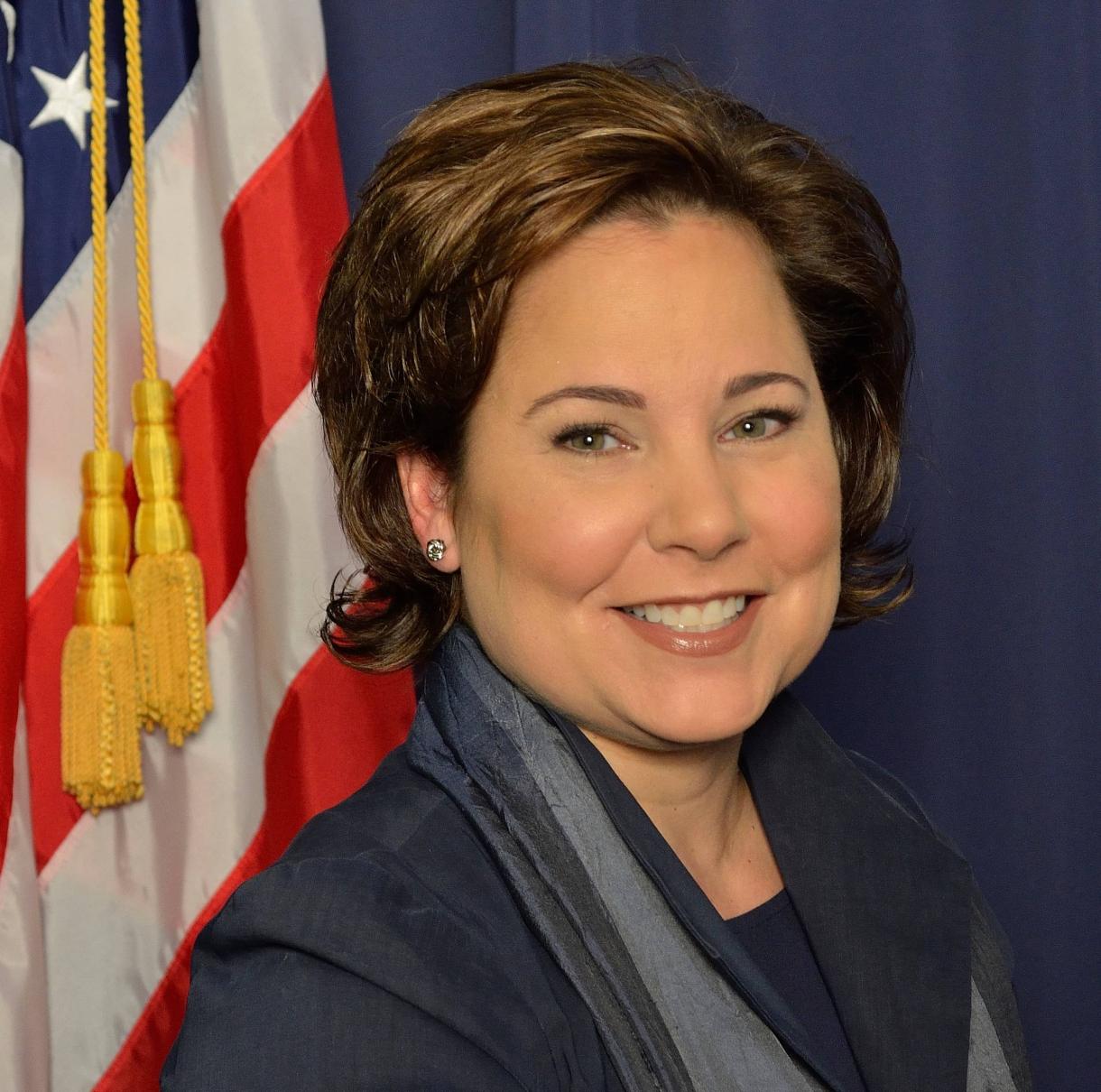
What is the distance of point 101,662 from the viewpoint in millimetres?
1778

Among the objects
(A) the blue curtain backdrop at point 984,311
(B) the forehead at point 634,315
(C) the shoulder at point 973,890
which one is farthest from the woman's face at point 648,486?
(A) the blue curtain backdrop at point 984,311

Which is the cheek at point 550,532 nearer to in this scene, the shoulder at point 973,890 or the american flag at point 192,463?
the shoulder at point 973,890

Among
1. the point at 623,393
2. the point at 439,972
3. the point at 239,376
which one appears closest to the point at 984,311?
the point at 239,376

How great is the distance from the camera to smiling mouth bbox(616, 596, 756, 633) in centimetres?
126

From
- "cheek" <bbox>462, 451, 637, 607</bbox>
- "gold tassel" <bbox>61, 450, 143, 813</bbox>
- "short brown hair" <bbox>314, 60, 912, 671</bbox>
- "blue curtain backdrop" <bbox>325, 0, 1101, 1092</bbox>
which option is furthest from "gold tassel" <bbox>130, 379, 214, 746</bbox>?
"cheek" <bbox>462, 451, 637, 607</bbox>

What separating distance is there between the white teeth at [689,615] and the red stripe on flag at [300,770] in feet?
2.47

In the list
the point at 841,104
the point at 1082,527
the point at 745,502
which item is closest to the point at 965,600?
the point at 1082,527

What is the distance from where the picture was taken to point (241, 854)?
1968mm

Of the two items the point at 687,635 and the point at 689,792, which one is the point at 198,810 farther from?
the point at 687,635

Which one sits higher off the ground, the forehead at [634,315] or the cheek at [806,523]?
the forehead at [634,315]

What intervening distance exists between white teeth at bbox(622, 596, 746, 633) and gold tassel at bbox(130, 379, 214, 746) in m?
0.75

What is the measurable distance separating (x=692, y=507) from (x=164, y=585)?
2.79ft

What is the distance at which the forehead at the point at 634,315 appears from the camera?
1195 millimetres

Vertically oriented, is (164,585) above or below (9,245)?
below
